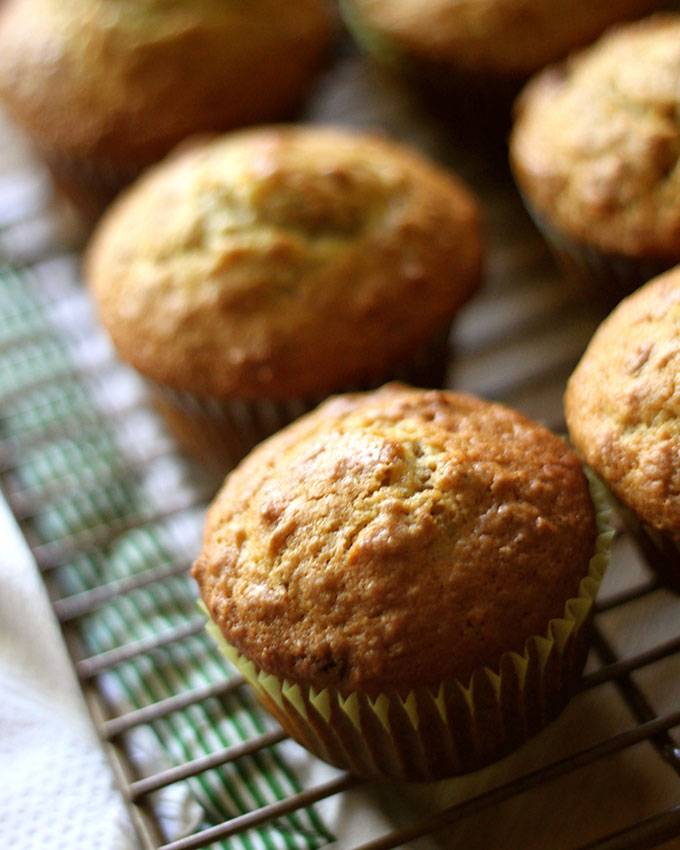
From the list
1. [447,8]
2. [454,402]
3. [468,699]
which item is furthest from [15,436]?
[447,8]

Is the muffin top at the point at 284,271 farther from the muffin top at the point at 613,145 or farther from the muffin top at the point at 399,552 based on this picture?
the muffin top at the point at 399,552

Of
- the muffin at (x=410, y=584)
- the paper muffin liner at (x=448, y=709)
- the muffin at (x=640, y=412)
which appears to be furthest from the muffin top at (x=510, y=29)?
the paper muffin liner at (x=448, y=709)

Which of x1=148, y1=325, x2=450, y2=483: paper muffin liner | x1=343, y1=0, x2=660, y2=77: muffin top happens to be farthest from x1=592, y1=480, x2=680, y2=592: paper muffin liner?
x1=343, y1=0, x2=660, y2=77: muffin top

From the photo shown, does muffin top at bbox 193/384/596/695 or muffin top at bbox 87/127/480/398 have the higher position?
muffin top at bbox 87/127/480/398

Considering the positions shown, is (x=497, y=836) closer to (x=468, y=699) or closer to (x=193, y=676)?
(x=468, y=699)

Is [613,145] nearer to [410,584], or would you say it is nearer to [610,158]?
[610,158]

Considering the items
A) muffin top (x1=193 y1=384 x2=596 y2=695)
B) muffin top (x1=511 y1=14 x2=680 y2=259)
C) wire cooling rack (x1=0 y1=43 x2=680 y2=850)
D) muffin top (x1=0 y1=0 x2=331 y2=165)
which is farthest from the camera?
muffin top (x1=0 y1=0 x2=331 y2=165)

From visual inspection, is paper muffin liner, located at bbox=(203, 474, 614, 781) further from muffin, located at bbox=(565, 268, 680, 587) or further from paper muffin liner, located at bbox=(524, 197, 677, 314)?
paper muffin liner, located at bbox=(524, 197, 677, 314)
